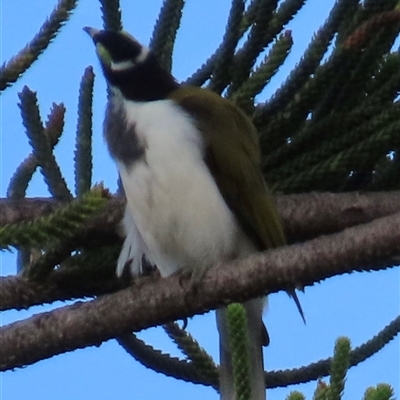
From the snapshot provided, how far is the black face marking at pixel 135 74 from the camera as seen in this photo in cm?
209

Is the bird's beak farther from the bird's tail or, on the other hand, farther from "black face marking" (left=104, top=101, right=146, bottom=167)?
the bird's tail

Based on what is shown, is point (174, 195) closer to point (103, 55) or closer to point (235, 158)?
point (235, 158)

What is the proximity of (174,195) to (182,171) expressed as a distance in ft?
0.19

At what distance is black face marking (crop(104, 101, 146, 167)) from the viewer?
203 cm

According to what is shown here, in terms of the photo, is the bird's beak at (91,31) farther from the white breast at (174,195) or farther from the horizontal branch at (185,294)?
the horizontal branch at (185,294)

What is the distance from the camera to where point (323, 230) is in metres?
1.88

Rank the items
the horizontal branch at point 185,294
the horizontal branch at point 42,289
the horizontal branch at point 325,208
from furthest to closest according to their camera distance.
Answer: the horizontal branch at point 325,208 < the horizontal branch at point 42,289 < the horizontal branch at point 185,294

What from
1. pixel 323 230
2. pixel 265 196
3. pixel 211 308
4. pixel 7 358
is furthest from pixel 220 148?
pixel 7 358

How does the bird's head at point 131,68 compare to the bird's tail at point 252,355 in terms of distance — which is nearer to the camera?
the bird's tail at point 252,355

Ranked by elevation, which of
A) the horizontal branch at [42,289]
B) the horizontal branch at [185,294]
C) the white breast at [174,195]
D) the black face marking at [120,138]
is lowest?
the horizontal branch at [185,294]

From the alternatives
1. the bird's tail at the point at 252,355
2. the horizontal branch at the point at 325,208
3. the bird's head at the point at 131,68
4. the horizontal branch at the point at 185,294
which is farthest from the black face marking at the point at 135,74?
the horizontal branch at the point at 185,294

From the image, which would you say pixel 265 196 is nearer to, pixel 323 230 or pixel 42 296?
pixel 323 230

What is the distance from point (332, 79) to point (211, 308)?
0.61m

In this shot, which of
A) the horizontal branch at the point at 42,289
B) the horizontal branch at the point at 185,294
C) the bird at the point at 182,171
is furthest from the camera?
the bird at the point at 182,171
